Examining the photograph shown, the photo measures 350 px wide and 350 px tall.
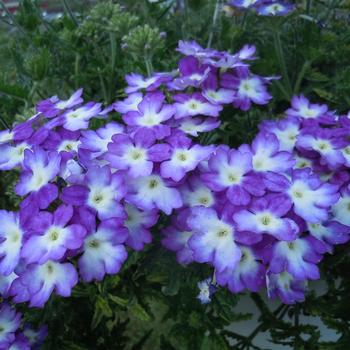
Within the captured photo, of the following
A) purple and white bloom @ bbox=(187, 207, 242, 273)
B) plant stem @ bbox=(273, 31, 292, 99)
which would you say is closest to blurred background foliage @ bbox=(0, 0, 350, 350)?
plant stem @ bbox=(273, 31, 292, 99)

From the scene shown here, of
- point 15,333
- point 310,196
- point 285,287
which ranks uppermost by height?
point 310,196

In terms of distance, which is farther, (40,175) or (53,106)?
(53,106)

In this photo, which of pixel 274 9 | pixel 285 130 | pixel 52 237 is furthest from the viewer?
pixel 274 9

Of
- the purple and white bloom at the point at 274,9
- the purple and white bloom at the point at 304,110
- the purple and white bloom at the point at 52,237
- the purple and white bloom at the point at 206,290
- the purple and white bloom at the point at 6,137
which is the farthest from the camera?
the purple and white bloom at the point at 274,9

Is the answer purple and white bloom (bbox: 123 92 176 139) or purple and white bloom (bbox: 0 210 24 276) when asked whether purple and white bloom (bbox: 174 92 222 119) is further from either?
purple and white bloom (bbox: 0 210 24 276)

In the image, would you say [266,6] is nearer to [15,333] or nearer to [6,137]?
[6,137]

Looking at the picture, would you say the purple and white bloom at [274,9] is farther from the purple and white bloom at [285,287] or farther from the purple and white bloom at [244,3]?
the purple and white bloom at [285,287]

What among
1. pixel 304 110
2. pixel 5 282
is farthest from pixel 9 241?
pixel 304 110

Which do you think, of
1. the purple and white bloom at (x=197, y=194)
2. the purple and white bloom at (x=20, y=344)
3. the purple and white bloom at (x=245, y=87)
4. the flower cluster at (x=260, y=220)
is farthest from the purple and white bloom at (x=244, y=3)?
the purple and white bloom at (x=20, y=344)
